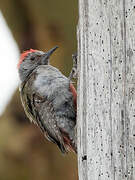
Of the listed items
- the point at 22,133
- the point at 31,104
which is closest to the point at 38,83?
the point at 31,104

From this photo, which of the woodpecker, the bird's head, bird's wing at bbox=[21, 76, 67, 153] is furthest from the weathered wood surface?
the bird's head

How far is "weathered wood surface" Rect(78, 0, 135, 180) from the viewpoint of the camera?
137 inches

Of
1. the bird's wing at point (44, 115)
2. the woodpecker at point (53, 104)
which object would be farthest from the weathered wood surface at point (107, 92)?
the bird's wing at point (44, 115)

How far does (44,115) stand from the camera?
566cm

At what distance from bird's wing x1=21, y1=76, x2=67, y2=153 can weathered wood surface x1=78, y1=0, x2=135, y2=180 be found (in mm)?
1638

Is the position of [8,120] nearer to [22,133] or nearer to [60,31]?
[22,133]

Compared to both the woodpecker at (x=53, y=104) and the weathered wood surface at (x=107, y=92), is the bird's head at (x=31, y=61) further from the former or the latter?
the weathered wood surface at (x=107, y=92)

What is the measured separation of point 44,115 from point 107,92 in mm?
2138

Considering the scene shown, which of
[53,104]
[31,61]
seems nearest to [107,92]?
[53,104]

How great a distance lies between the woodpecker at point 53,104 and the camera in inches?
212

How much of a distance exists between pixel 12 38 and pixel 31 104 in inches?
76.4

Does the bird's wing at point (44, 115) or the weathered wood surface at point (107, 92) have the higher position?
the weathered wood surface at point (107, 92)

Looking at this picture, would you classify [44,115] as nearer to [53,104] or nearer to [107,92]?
[53,104]

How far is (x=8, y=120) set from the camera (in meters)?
7.25
